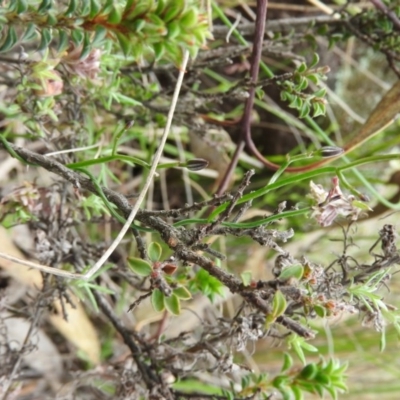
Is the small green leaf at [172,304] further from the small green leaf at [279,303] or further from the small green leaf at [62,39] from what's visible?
the small green leaf at [62,39]

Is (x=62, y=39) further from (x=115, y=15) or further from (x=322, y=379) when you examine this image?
(x=322, y=379)

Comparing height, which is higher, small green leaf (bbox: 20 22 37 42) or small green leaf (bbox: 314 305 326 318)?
small green leaf (bbox: 20 22 37 42)

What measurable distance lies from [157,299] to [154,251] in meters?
0.03

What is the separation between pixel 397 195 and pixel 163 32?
0.62m

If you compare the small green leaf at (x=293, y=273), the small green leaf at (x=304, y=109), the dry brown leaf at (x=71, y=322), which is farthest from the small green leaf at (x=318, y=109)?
the dry brown leaf at (x=71, y=322)

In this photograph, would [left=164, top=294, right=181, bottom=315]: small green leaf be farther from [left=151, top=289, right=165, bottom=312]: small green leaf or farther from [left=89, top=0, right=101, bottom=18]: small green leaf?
[left=89, top=0, right=101, bottom=18]: small green leaf

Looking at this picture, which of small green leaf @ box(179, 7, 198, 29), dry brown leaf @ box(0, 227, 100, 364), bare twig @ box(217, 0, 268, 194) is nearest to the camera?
small green leaf @ box(179, 7, 198, 29)

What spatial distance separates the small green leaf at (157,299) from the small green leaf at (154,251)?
0.9 inches

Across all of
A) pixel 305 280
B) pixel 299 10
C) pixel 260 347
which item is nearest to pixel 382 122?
pixel 305 280

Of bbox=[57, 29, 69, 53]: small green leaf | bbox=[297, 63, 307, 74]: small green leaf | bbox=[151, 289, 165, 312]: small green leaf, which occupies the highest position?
bbox=[57, 29, 69, 53]: small green leaf

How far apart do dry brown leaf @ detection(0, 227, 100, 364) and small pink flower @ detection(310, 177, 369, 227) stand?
1.83ft

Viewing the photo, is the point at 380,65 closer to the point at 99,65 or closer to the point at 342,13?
the point at 342,13

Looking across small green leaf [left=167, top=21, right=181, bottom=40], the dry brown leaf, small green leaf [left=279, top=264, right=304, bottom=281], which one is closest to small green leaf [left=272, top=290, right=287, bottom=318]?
small green leaf [left=279, top=264, right=304, bottom=281]

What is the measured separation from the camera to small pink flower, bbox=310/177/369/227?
40cm
